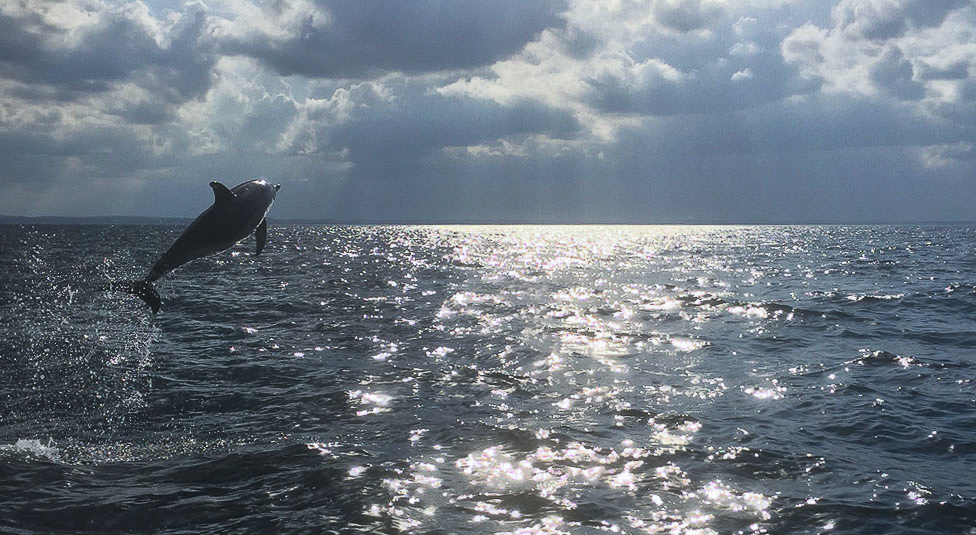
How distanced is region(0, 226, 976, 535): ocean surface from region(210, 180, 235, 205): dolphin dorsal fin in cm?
413

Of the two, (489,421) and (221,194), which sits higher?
→ (221,194)

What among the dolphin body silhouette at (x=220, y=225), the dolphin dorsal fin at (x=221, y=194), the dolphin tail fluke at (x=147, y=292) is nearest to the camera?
the dolphin dorsal fin at (x=221, y=194)

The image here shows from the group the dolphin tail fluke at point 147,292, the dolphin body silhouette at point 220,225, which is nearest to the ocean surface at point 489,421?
the dolphin tail fluke at point 147,292

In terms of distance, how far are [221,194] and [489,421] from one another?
647 centimetres

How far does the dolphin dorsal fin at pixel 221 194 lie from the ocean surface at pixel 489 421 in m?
4.13

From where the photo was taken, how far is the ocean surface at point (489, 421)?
29.7 ft

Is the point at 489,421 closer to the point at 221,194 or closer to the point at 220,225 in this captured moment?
the point at 220,225

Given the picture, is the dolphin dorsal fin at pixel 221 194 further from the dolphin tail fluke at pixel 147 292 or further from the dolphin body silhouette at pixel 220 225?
the dolphin tail fluke at pixel 147 292

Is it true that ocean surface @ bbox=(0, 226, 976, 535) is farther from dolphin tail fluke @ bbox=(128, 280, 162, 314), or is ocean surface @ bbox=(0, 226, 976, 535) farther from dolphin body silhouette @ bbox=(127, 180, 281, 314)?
dolphin body silhouette @ bbox=(127, 180, 281, 314)

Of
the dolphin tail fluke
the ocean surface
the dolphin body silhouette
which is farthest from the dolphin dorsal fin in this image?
the ocean surface

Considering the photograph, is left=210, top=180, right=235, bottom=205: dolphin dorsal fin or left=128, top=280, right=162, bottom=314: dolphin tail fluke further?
left=128, top=280, right=162, bottom=314: dolphin tail fluke

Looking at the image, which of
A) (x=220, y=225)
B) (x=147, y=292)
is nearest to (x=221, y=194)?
(x=220, y=225)

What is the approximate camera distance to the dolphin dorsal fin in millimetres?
9406

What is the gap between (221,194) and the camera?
9586mm
